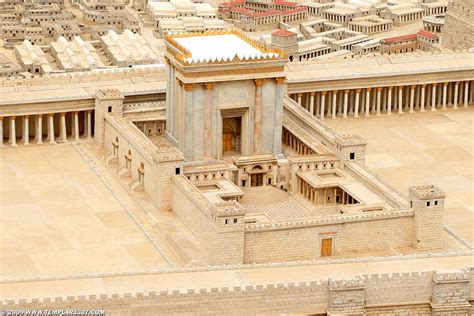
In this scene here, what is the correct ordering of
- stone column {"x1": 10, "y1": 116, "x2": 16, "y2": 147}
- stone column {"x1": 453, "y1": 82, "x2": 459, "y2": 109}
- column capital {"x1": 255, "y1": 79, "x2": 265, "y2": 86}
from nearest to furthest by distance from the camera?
column capital {"x1": 255, "y1": 79, "x2": 265, "y2": 86} < stone column {"x1": 10, "y1": 116, "x2": 16, "y2": 147} < stone column {"x1": 453, "y1": 82, "x2": 459, "y2": 109}

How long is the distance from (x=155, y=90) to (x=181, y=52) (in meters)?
15.8

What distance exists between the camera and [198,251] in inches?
5054

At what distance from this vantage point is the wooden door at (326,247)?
424 feet

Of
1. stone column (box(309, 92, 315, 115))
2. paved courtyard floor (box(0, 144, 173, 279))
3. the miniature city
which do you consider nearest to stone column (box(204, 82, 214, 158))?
the miniature city

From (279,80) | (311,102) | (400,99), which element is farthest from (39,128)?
(400,99)

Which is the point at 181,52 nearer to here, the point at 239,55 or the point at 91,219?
the point at 239,55

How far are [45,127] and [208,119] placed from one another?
22308 millimetres

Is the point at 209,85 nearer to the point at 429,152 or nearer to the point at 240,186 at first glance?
the point at 240,186

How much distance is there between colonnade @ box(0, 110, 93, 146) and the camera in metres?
157

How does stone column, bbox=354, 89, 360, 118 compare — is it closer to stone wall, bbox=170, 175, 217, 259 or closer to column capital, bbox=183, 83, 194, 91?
column capital, bbox=183, 83, 194, 91

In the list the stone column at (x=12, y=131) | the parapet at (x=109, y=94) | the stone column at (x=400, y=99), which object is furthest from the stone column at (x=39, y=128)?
the stone column at (x=400, y=99)

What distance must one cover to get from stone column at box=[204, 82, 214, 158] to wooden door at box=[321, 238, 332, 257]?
66.3 ft

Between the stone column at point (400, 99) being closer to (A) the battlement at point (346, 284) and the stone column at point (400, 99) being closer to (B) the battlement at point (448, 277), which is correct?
(B) the battlement at point (448, 277)

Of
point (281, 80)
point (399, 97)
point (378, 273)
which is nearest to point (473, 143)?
point (399, 97)
